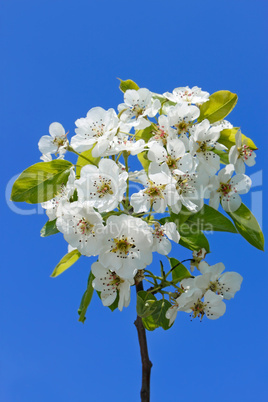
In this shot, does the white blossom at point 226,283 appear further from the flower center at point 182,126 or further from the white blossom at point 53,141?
the white blossom at point 53,141

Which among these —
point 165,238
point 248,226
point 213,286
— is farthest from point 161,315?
point 248,226

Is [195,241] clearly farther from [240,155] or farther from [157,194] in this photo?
[240,155]

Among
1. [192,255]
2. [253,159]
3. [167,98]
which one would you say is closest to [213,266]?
[192,255]

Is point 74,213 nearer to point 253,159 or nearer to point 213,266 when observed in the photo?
point 213,266

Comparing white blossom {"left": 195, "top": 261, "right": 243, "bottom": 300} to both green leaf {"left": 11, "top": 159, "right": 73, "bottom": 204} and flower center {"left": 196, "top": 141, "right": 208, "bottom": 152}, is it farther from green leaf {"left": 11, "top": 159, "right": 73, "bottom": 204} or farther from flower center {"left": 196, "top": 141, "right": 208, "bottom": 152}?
green leaf {"left": 11, "top": 159, "right": 73, "bottom": 204}

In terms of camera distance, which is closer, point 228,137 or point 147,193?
point 147,193
